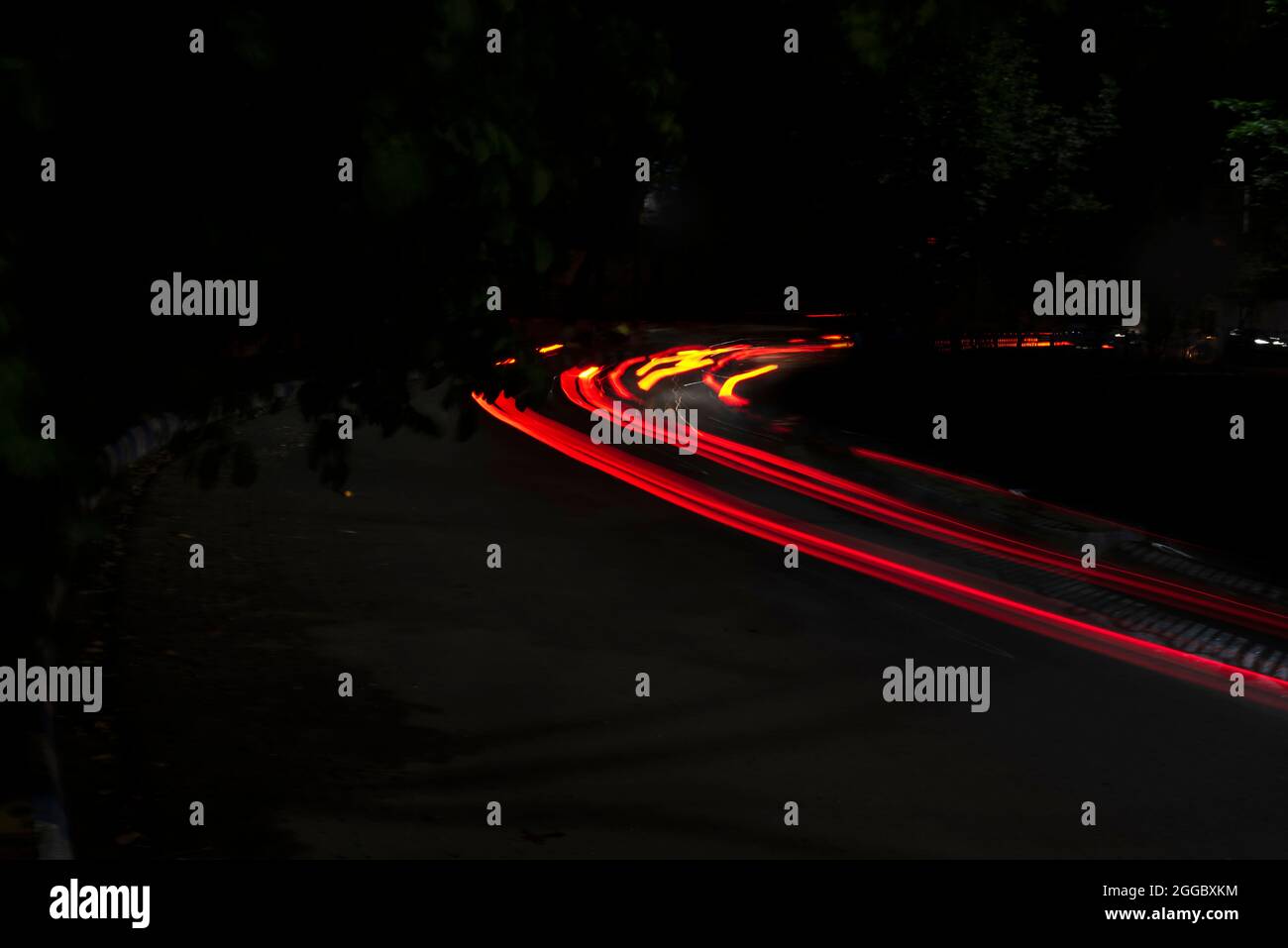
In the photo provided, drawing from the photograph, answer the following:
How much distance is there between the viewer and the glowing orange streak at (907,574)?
10.2 meters

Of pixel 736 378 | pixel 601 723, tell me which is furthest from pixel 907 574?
pixel 736 378

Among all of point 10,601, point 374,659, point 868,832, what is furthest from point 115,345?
point 374,659

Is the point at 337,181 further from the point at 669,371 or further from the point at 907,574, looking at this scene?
the point at 669,371

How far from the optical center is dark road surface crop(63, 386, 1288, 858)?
267 inches

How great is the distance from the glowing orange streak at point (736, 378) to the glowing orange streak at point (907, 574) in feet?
41.0

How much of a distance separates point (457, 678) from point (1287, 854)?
14.5 feet

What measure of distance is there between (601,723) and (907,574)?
5392 millimetres

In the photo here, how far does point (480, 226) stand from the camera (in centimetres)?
590

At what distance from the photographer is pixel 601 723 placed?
8.47 metres

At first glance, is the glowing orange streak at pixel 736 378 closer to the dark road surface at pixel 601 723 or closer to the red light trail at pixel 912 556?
the red light trail at pixel 912 556

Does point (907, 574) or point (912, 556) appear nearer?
point (907, 574)

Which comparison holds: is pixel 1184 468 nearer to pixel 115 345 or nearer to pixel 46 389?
pixel 115 345

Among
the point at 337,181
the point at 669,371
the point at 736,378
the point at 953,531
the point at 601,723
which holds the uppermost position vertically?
the point at 337,181

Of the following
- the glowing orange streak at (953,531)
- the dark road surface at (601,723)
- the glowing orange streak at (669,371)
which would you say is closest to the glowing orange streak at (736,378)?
the glowing orange streak at (669,371)
